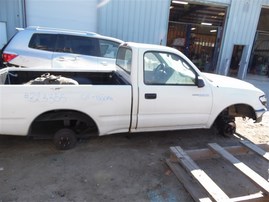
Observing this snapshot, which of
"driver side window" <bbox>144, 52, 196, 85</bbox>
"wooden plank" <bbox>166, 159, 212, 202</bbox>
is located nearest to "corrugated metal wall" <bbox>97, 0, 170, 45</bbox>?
"driver side window" <bbox>144, 52, 196, 85</bbox>

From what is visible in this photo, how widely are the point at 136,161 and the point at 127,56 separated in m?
1.69

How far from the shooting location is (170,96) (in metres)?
3.53

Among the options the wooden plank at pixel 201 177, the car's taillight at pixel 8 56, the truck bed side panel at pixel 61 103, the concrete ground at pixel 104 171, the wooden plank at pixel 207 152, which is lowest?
the concrete ground at pixel 104 171

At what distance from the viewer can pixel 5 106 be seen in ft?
9.66

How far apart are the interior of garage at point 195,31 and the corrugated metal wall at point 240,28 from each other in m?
1.34

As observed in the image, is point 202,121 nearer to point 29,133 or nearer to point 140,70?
point 140,70

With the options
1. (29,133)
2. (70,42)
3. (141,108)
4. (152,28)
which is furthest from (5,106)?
(152,28)

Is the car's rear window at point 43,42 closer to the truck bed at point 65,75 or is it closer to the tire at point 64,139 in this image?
the truck bed at point 65,75

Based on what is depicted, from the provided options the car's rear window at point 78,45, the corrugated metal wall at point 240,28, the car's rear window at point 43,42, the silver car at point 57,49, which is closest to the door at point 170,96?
the silver car at point 57,49

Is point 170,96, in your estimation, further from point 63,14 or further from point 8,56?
point 63,14

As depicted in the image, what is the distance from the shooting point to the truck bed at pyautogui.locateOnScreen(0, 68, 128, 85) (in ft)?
12.5

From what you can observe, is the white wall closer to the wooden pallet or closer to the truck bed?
the truck bed

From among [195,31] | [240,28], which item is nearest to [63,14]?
[240,28]

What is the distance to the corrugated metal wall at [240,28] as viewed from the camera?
1063cm
